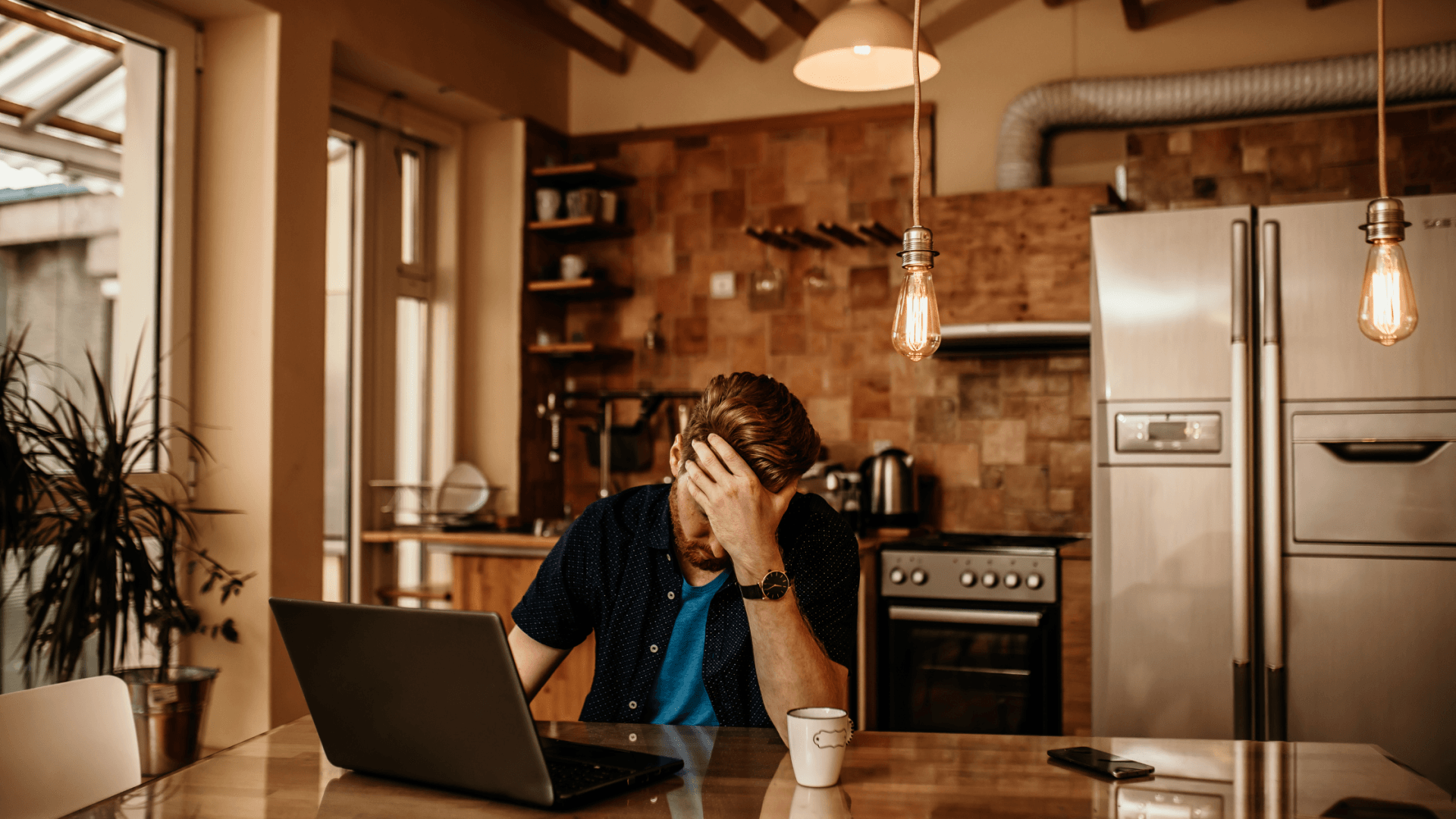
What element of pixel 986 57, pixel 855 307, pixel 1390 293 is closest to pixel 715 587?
pixel 1390 293

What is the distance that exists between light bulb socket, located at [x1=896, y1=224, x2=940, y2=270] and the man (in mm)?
279

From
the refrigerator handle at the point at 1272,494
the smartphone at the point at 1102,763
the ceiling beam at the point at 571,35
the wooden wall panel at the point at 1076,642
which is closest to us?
the smartphone at the point at 1102,763

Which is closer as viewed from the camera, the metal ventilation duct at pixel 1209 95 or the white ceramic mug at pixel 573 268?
the metal ventilation duct at pixel 1209 95

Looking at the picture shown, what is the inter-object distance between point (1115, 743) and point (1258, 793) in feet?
0.81

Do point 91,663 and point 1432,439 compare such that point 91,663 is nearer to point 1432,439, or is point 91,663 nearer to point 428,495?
point 428,495

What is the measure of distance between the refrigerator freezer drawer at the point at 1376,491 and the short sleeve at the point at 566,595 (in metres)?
2.06

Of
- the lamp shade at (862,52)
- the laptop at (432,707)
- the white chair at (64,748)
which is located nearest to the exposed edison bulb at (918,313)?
the laptop at (432,707)

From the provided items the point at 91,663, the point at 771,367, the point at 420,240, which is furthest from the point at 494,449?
the point at 91,663

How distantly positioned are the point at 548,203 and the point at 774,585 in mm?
3055

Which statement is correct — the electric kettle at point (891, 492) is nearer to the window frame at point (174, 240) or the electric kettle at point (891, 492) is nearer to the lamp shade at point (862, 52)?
the lamp shade at point (862, 52)

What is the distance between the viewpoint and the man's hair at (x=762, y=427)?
1.59 metres

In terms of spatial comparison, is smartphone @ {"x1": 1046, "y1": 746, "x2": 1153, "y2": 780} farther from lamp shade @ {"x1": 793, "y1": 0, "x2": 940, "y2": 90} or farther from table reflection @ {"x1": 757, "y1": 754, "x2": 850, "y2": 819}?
lamp shade @ {"x1": 793, "y1": 0, "x2": 940, "y2": 90}

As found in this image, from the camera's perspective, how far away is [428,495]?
418 centimetres

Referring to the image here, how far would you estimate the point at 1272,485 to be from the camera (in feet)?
9.62
